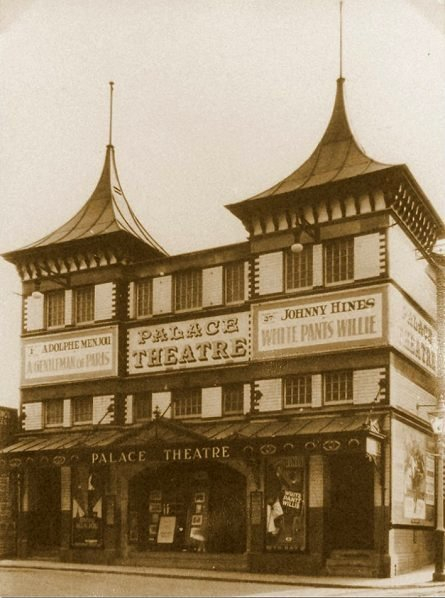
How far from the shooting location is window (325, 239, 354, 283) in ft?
95.9

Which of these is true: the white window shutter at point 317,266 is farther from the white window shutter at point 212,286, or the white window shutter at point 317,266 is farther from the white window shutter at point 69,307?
the white window shutter at point 69,307

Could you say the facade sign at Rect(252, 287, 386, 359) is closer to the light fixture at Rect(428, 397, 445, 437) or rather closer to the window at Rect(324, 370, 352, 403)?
the window at Rect(324, 370, 352, 403)

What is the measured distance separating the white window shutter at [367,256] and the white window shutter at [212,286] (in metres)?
5.07

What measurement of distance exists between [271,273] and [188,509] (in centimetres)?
816

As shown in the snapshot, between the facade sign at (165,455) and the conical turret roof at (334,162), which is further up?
the conical turret roof at (334,162)

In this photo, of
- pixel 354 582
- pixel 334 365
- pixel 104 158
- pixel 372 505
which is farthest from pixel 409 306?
pixel 104 158

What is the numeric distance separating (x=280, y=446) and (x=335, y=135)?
35.5 ft

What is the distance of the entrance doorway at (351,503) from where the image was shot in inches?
1119

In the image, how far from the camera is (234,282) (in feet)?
104

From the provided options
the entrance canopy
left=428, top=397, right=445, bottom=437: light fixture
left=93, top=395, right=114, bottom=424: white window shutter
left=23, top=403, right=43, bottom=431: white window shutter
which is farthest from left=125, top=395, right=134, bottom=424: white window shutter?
left=428, top=397, right=445, bottom=437: light fixture

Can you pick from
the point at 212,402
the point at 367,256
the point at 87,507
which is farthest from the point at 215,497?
the point at 367,256

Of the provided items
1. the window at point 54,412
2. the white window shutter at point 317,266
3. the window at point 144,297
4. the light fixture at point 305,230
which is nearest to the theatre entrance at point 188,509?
the window at point 54,412

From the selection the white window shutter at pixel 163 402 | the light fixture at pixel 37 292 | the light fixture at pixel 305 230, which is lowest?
the white window shutter at pixel 163 402

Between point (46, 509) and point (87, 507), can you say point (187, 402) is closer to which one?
point (87, 507)
